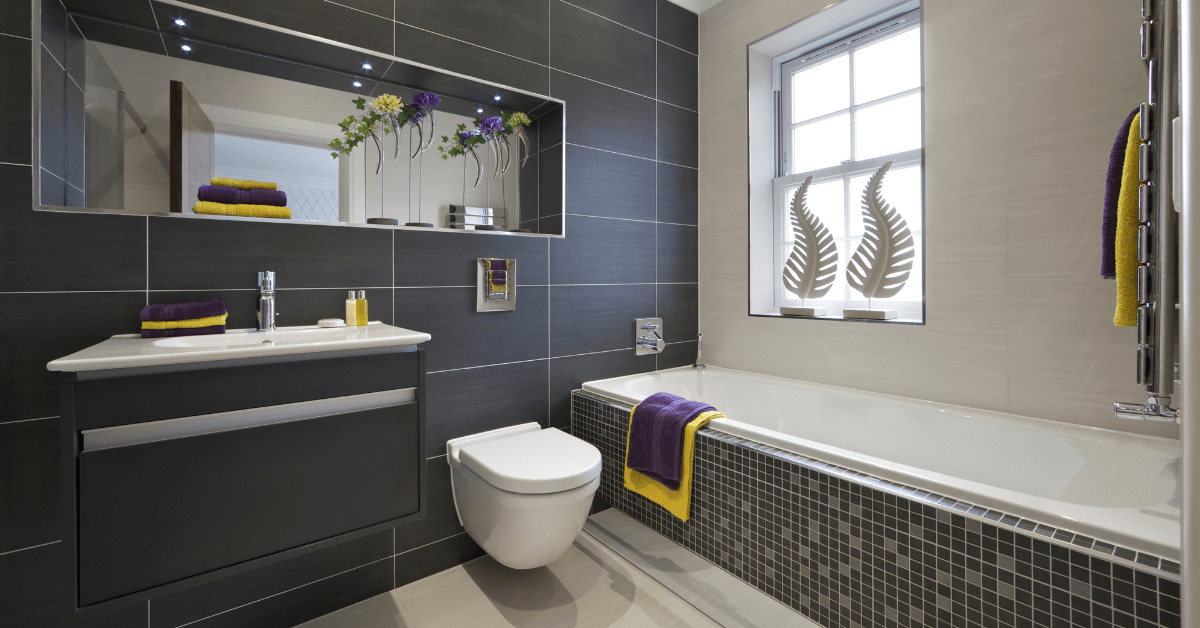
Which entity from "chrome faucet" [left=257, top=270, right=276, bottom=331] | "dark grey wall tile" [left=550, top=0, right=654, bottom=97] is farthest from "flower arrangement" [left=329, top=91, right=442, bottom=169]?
"dark grey wall tile" [left=550, top=0, right=654, bottom=97]

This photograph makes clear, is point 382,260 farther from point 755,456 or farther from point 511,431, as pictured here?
point 755,456

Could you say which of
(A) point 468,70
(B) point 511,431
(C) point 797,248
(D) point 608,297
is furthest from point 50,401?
(C) point 797,248

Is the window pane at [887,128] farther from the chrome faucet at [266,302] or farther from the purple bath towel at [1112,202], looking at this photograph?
the chrome faucet at [266,302]

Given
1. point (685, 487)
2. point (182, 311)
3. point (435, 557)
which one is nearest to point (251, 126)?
point (182, 311)

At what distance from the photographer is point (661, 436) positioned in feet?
6.50

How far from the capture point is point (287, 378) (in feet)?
4.48

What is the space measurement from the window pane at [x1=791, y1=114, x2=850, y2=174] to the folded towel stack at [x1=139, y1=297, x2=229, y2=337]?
8.46ft

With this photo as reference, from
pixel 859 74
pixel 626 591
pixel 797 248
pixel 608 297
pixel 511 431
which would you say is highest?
pixel 859 74

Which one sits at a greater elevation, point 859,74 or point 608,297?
point 859,74

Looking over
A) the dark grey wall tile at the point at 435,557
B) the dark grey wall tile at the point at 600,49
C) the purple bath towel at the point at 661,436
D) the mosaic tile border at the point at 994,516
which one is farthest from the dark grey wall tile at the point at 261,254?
the mosaic tile border at the point at 994,516

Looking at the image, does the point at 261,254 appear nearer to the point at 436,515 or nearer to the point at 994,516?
the point at 436,515

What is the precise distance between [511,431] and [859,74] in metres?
2.31

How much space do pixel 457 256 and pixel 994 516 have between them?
6.05 feet

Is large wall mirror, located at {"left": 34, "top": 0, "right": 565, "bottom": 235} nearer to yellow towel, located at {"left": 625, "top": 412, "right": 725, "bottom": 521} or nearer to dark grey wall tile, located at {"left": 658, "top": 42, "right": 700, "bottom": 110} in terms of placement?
dark grey wall tile, located at {"left": 658, "top": 42, "right": 700, "bottom": 110}
